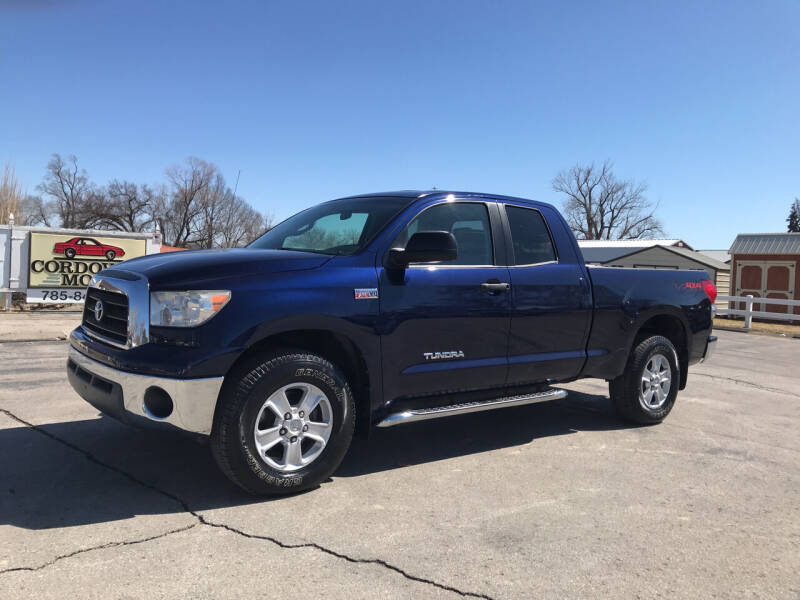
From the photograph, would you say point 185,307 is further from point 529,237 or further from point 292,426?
point 529,237

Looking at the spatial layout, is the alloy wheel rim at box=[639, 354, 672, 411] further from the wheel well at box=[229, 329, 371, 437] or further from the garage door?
the garage door

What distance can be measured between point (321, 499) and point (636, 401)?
3.25 metres

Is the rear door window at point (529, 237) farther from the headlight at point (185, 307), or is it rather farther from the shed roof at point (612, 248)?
the shed roof at point (612, 248)

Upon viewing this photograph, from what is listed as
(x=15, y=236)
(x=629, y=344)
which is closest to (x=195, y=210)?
(x=15, y=236)

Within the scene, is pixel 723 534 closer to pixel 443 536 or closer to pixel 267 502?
pixel 443 536

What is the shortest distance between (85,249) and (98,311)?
549 inches

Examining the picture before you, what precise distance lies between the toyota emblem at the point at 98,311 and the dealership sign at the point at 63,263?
13450 mm

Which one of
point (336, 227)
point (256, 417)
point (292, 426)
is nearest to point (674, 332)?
point (336, 227)

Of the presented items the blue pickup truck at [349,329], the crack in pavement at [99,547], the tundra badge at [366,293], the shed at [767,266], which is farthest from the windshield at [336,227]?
the shed at [767,266]

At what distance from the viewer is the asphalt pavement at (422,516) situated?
291cm

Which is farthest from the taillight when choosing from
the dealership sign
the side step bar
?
the dealership sign

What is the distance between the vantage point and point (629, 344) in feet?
19.2

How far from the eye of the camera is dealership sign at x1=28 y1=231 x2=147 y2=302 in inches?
632

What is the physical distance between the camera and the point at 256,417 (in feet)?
12.2
